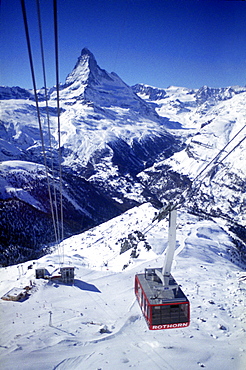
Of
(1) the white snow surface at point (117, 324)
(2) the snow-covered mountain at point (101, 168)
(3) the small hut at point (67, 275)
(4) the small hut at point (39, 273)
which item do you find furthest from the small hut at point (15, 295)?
(2) the snow-covered mountain at point (101, 168)

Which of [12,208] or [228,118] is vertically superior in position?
[228,118]

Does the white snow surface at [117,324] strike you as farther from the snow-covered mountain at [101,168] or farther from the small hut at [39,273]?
the snow-covered mountain at [101,168]

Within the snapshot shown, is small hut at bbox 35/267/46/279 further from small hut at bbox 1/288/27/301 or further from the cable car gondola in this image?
the cable car gondola

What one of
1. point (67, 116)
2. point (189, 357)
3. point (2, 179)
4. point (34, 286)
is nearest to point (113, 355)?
point (189, 357)

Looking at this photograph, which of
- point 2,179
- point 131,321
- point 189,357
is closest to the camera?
point 189,357

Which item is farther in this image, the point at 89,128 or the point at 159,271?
the point at 89,128

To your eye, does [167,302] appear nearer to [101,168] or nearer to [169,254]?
[169,254]

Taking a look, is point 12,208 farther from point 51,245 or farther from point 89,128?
point 89,128

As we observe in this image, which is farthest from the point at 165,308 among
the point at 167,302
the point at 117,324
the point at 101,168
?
the point at 101,168
